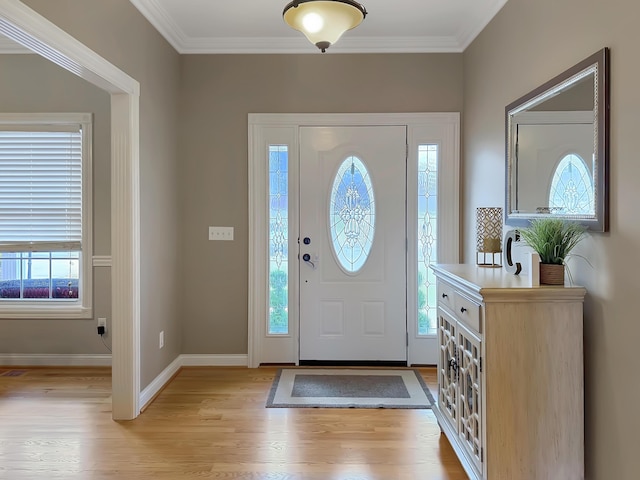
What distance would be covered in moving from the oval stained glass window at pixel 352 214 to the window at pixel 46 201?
208cm

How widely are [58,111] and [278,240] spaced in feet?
7.01

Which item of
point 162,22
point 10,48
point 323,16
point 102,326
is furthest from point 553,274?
point 10,48

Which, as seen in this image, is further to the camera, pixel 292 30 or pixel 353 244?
pixel 353 244

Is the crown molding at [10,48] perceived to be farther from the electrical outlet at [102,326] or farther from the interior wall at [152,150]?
the electrical outlet at [102,326]

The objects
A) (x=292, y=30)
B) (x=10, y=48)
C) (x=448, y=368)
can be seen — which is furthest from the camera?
(x=10, y=48)

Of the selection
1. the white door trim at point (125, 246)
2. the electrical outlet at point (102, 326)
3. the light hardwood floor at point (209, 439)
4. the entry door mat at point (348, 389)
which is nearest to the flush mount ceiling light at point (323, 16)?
the white door trim at point (125, 246)

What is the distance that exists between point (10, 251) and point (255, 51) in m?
2.68

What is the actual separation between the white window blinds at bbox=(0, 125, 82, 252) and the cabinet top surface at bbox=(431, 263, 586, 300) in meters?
3.10

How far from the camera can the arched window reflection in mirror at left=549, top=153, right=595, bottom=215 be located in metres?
1.86

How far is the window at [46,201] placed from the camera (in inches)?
141

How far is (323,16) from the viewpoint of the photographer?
1934 mm

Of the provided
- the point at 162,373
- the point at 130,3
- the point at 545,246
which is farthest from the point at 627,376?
the point at 130,3

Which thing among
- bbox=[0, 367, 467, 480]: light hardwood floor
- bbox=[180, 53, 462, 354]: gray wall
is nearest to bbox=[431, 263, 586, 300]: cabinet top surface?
bbox=[0, 367, 467, 480]: light hardwood floor

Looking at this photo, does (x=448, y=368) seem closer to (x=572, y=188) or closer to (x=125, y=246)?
(x=572, y=188)
